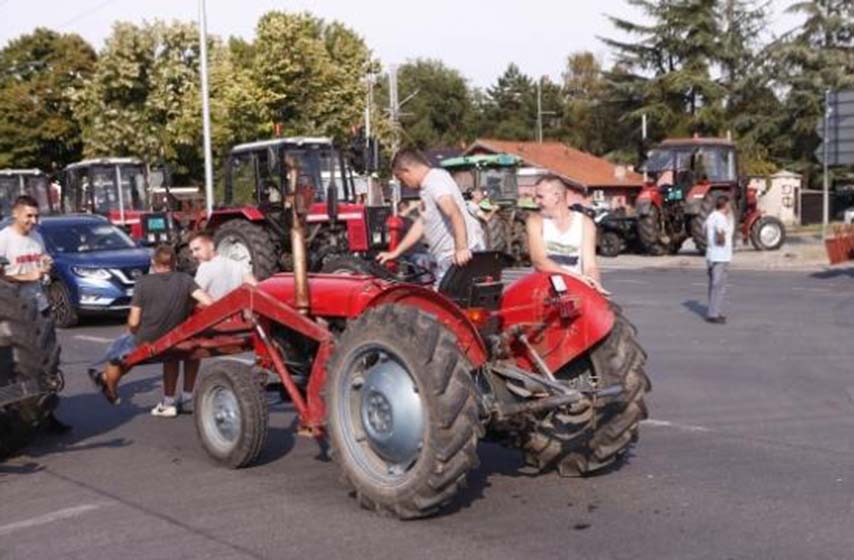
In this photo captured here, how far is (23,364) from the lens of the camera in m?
7.85

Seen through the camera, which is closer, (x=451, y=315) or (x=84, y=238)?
(x=451, y=315)

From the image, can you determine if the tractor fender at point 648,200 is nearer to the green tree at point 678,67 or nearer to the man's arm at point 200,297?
the man's arm at point 200,297

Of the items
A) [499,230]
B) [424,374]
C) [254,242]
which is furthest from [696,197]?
[424,374]

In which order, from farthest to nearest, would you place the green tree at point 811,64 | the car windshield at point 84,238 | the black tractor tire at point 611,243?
the green tree at point 811,64 → the black tractor tire at point 611,243 → the car windshield at point 84,238

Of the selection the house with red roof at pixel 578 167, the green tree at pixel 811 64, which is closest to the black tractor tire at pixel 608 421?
the green tree at pixel 811 64

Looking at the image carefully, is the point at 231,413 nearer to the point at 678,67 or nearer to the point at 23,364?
the point at 23,364

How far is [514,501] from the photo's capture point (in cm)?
668

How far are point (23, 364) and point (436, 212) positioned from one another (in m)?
2.95

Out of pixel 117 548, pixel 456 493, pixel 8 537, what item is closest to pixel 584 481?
pixel 456 493

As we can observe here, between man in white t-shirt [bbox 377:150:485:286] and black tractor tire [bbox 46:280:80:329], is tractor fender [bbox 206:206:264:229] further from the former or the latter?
man in white t-shirt [bbox 377:150:485:286]

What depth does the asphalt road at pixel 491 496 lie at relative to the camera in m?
5.90

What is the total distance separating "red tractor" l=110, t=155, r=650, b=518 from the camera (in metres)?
6.12

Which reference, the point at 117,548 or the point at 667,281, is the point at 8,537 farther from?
the point at 667,281

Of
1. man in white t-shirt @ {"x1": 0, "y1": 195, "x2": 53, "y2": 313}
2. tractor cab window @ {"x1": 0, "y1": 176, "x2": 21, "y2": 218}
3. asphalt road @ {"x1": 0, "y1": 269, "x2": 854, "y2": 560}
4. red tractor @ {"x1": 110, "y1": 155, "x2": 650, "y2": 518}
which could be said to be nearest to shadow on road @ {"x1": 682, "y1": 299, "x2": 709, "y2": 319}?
asphalt road @ {"x1": 0, "y1": 269, "x2": 854, "y2": 560}
